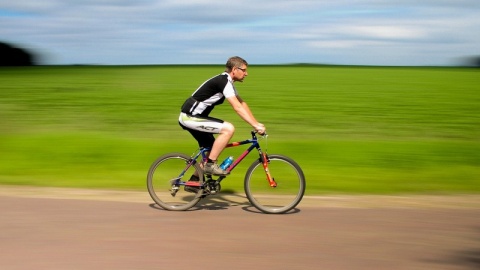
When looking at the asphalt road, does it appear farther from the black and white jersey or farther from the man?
the black and white jersey

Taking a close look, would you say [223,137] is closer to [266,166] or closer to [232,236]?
[266,166]

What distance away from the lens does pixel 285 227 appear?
744 cm

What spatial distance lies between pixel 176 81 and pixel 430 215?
29.0 meters

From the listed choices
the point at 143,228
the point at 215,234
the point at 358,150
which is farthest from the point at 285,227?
the point at 358,150

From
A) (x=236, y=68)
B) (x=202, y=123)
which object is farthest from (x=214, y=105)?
(x=236, y=68)

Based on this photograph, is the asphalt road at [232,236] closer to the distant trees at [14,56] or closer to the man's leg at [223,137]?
the man's leg at [223,137]

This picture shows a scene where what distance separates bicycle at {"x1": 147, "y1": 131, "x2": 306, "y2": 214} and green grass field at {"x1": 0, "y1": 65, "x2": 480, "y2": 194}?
74.3 inches

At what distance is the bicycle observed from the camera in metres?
8.40

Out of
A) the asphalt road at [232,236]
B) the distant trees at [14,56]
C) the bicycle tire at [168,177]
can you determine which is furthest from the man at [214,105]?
the distant trees at [14,56]

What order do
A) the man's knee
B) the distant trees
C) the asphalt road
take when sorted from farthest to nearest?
1. the distant trees
2. the man's knee
3. the asphalt road

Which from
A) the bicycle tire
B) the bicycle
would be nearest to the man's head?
the bicycle

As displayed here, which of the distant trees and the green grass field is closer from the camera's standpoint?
the green grass field

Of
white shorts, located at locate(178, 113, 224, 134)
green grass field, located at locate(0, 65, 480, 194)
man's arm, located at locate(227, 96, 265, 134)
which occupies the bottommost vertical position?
white shorts, located at locate(178, 113, 224, 134)

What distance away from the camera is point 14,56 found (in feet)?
169
